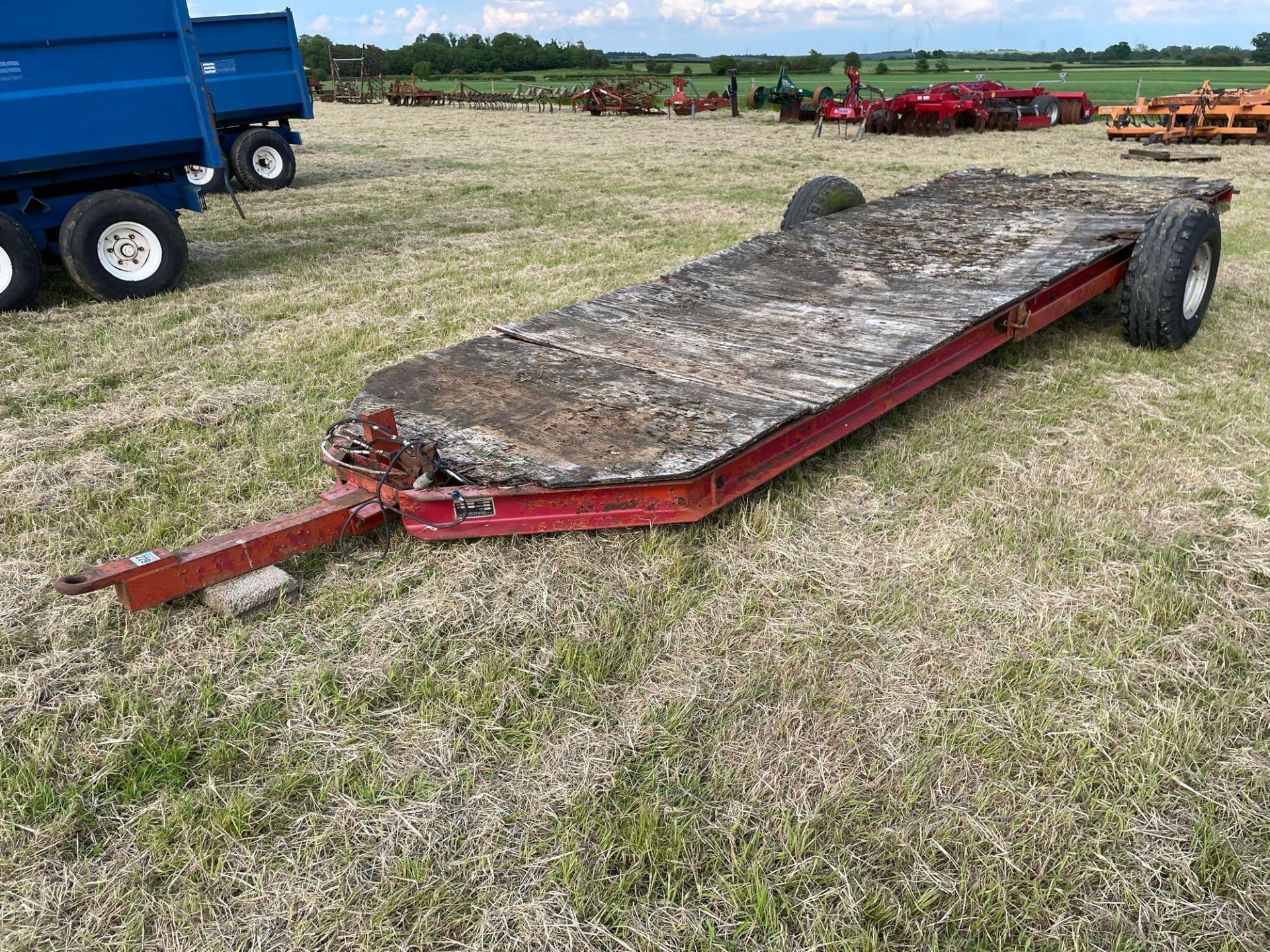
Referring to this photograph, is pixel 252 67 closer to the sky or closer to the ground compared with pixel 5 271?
closer to the sky

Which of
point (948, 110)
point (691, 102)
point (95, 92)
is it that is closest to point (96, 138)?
point (95, 92)

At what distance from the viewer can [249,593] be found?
8.50ft

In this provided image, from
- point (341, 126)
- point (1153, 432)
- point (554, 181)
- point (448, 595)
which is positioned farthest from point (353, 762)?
point (341, 126)

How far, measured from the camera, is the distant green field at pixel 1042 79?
85.1ft

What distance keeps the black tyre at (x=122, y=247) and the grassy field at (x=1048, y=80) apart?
2425 cm

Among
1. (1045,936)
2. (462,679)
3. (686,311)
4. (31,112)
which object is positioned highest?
(31,112)

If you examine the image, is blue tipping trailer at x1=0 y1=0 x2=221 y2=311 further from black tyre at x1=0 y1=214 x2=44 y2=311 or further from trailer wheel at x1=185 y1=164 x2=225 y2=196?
trailer wheel at x1=185 y1=164 x2=225 y2=196

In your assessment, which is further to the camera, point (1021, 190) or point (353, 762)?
point (1021, 190)

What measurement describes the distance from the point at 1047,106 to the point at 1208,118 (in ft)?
12.7

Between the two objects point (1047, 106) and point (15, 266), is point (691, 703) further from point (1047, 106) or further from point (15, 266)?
point (1047, 106)

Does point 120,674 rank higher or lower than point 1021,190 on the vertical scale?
lower

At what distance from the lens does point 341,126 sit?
2217 centimetres

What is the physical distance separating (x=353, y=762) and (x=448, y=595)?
2.22 feet

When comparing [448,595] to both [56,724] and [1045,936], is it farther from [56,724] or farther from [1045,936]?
[1045,936]
